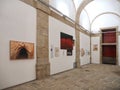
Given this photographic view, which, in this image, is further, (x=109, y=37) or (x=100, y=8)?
(x=109, y=37)

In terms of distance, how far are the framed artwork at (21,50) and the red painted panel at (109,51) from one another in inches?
534

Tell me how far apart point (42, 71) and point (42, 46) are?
149cm

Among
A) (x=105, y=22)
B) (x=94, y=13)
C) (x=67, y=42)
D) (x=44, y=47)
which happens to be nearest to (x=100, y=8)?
(x=94, y=13)

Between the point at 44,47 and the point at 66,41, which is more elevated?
the point at 66,41

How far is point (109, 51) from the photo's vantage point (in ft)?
56.4

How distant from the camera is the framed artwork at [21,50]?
542 centimetres

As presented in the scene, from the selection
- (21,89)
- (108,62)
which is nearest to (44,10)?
(21,89)

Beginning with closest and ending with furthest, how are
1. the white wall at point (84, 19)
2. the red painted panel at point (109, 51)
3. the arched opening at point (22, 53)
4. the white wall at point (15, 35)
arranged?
the white wall at point (15, 35) < the arched opening at point (22, 53) < the white wall at point (84, 19) < the red painted panel at point (109, 51)

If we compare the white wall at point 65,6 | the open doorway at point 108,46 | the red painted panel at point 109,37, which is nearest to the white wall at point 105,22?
the open doorway at point 108,46

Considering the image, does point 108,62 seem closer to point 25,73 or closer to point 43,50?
point 43,50

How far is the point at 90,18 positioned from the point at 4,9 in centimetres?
1385

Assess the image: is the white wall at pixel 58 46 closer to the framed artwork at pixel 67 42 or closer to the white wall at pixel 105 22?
the framed artwork at pixel 67 42

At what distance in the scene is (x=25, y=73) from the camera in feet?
19.9

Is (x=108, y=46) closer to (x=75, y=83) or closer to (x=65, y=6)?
(x=65, y=6)
